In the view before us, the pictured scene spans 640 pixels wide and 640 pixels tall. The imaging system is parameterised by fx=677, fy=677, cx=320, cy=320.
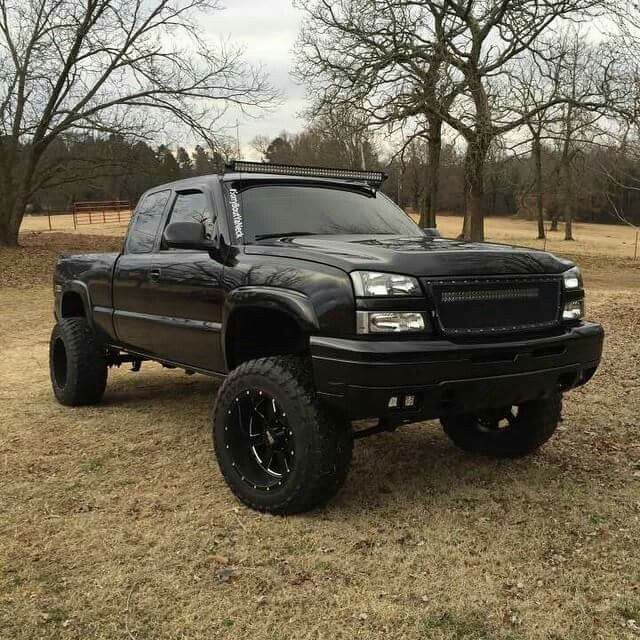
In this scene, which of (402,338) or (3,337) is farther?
(3,337)

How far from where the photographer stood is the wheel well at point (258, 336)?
3.92m

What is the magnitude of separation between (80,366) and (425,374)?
12.1ft

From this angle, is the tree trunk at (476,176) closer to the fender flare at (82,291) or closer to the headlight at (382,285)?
the fender flare at (82,291)

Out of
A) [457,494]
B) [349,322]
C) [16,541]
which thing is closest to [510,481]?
[457,494]

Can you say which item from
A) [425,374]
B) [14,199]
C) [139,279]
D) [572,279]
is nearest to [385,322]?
[425,374]

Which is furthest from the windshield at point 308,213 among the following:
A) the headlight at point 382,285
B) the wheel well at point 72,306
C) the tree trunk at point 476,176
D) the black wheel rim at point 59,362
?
the tree trunk at point 476,176

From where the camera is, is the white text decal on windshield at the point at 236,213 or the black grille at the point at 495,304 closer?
the black grille at the point at 495,304

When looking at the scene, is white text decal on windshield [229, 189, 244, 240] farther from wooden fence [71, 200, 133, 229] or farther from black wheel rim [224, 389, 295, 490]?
wooden fence [71, 200, 133, 229]

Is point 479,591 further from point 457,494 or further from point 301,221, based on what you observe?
point 301,221

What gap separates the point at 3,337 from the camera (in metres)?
10.6

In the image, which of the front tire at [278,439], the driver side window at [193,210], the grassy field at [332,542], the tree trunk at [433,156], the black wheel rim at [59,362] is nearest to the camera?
the grassy field at [332,542]

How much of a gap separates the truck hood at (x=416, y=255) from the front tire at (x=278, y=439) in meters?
0.61

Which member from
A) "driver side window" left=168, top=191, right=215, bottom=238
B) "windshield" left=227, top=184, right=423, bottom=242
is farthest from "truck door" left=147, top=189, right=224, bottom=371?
"windshield" left=227, top=184, right=423, bottom=242

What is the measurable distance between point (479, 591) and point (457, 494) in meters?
1.04
